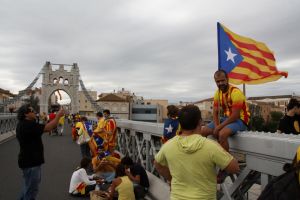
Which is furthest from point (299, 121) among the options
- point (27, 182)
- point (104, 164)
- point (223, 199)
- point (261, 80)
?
point (104, 164)

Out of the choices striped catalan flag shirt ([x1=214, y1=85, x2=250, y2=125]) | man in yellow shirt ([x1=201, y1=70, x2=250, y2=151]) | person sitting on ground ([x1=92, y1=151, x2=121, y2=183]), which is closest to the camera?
man in yellow shirt ([x1=201, y1=70, x2=250, y2=151])

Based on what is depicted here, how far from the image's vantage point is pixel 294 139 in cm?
276

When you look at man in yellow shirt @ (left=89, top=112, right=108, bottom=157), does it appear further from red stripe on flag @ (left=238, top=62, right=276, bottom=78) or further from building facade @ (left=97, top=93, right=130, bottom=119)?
building facade @ (left=97, top=93, right=130, bottom=119)

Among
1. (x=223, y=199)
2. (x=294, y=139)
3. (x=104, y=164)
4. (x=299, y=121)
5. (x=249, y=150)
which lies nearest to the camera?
(x=294, y=139)

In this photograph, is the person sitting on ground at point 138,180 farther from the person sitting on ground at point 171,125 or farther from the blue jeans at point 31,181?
the blue jeans at point 31,181

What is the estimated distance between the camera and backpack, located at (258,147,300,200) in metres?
1.84

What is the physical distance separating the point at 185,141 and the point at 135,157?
5.99m

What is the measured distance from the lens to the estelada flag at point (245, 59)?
18.9 feet

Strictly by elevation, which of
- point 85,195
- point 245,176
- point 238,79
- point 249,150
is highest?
point 238,79

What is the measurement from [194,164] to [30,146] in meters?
3.30

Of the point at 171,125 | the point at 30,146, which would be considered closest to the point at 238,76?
the point at 171,125

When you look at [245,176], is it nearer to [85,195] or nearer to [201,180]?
[201,180]

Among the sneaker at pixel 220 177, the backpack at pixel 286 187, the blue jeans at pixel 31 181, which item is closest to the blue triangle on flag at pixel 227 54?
the sneaker at pixel 220 177

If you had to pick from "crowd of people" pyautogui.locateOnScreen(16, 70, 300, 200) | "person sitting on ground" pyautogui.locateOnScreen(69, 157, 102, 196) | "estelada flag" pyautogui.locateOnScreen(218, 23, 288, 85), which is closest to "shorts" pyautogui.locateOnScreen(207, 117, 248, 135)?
"crowd of people" pyautogui.locateOnScreen(16, 70, 300, 200)
